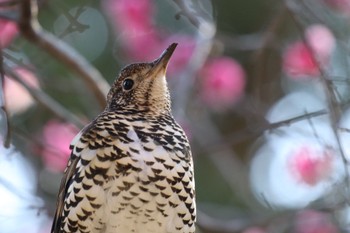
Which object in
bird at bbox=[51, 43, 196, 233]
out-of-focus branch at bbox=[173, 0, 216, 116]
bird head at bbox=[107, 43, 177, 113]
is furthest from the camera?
out-of-focus branch at bbox=[173, 0, 216, 116]

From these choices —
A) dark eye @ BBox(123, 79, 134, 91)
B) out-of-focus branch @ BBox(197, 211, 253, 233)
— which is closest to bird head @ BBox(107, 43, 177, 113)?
dark eye @ BBox(123, 79, 134, 91)

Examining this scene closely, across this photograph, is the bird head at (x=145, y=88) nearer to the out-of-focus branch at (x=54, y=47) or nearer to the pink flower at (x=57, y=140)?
the out-of-focus branch at (x=54, y=47)

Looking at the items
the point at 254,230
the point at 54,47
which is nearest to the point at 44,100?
the point at 54,47

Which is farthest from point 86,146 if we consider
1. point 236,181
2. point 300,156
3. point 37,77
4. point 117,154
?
point 236,181

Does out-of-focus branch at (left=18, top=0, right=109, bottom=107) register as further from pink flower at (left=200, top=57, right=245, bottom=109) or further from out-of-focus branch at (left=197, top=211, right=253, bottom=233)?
pink flower at (left=200, top=57, right=245, bottom=109)

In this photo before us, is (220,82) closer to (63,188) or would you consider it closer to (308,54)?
(308,54)

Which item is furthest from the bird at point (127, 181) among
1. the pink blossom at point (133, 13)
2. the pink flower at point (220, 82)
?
the pink flower at point (220, 82)
